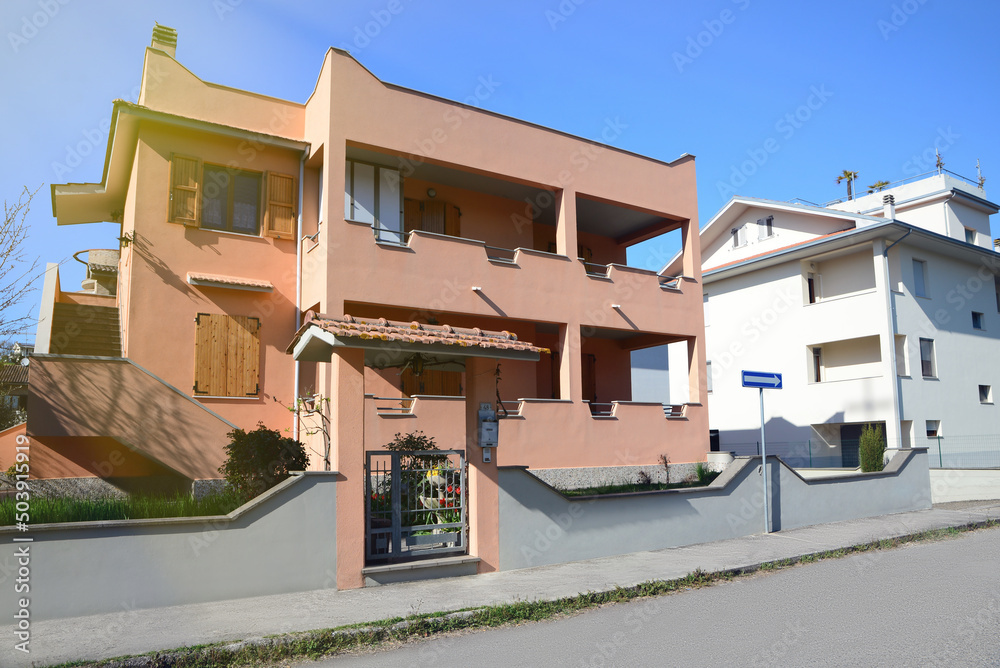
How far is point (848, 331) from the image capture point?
2491cm

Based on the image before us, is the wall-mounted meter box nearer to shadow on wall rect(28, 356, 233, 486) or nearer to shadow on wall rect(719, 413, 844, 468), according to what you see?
shadow on wall rect(28, 356, 233, 486)

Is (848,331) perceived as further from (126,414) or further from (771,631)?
(126,414)

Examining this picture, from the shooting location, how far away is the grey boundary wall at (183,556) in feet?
22.8

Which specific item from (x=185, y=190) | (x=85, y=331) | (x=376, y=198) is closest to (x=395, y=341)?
(x=376, y=198)

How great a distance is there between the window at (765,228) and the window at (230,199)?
855 inches

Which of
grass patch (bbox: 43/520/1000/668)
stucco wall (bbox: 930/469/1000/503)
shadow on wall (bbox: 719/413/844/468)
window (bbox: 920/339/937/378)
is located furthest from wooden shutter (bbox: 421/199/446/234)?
window (bbox: 920/339/937/378)

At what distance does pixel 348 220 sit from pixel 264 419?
442 centimetres

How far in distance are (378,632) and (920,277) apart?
25.7m

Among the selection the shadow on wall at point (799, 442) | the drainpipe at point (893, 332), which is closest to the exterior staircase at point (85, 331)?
the shadow on wall at point (799, 442)

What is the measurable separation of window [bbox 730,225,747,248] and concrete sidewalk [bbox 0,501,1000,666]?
2148cm

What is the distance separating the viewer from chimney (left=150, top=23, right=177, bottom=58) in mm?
15750

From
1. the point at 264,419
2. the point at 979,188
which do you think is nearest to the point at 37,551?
the point at 264,419

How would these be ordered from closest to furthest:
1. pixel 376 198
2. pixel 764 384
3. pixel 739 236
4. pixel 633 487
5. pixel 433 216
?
pixel 764 384
pixel 376 198
pixel 633 487
pixel 433 216
pixel 739 236

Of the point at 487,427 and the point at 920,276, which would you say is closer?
the point at 487,427
